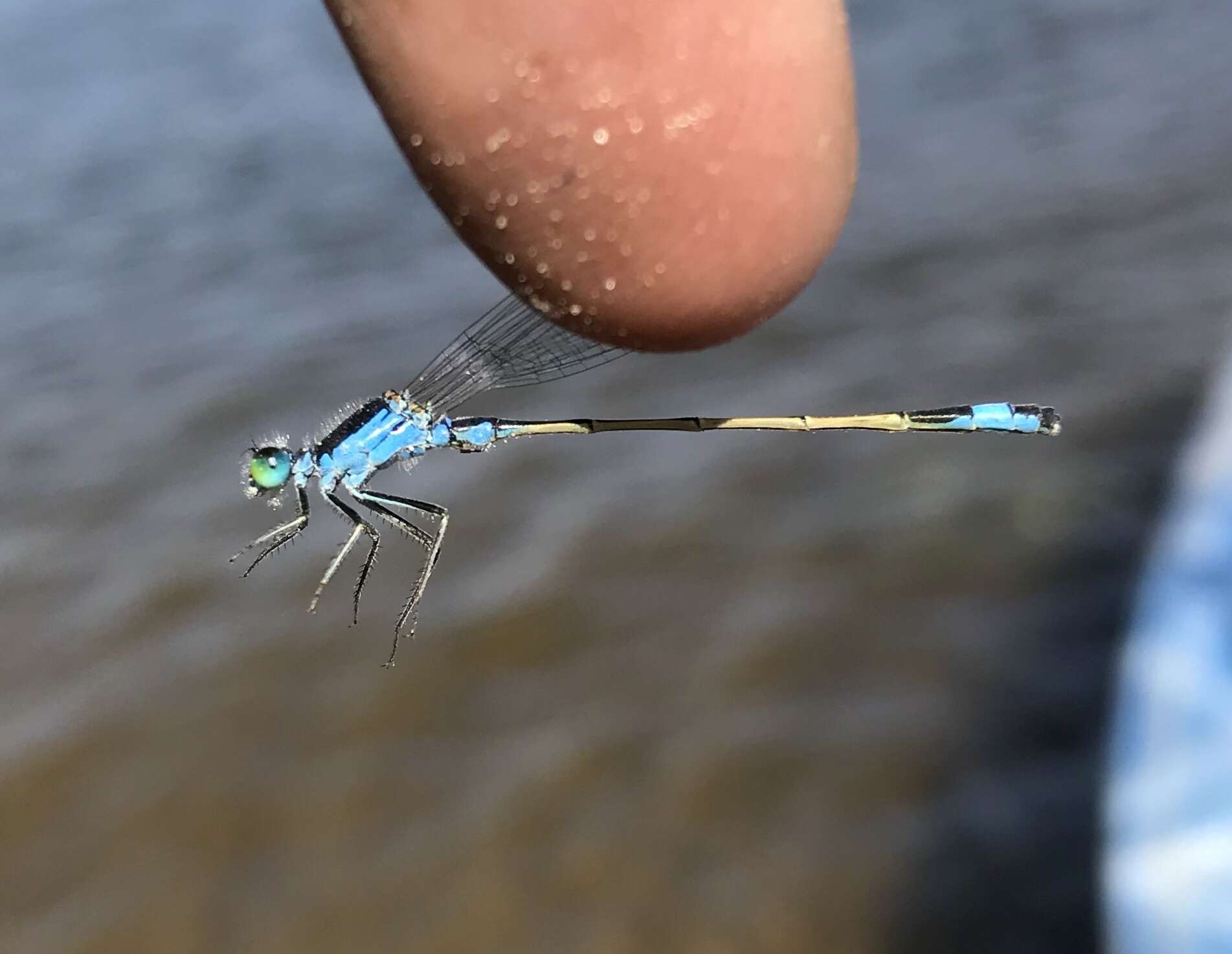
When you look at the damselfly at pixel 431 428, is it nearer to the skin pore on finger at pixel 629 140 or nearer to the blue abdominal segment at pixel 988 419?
the blue abdominal segment at pixel 988 419

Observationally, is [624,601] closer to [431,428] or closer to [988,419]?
[431,428]

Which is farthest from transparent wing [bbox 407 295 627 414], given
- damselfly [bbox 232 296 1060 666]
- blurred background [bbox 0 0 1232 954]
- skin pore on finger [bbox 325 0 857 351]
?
skin pore on finger [bbox 325 0 857 351]

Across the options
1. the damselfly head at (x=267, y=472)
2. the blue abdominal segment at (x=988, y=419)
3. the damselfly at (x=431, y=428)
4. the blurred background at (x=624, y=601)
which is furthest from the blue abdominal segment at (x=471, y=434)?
the blue abdominal segment at (x=988, y=419)

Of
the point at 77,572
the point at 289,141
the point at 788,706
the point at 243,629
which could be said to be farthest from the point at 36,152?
the point at 788,706

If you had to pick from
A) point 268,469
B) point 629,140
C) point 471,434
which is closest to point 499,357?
point 471,434

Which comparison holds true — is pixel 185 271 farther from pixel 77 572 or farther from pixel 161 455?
pixel 77 572

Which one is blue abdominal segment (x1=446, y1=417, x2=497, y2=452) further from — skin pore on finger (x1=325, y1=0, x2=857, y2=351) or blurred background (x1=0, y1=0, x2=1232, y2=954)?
skin pore on finger (x1=325, y1=0, x2=857, y2=351)

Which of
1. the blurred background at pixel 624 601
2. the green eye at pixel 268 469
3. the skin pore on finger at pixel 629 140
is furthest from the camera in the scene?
the blurred background at pixel 624 601
